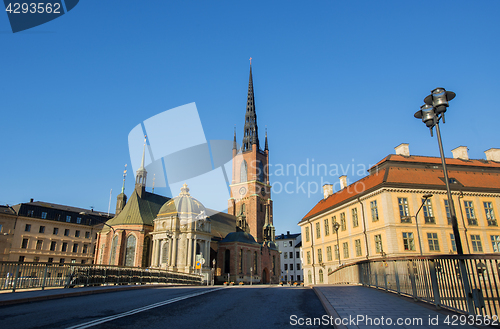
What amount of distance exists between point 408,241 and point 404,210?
2.80m

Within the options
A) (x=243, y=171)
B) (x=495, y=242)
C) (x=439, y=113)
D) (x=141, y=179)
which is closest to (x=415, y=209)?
(x=495, y=242)

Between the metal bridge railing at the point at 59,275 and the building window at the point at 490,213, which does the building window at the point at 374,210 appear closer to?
the building window at the point at 490,213

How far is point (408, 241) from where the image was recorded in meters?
29.5

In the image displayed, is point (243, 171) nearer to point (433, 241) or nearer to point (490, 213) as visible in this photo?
point (433, 241)

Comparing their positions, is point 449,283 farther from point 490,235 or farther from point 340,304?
point 490,235

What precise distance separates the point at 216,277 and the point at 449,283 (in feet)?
192

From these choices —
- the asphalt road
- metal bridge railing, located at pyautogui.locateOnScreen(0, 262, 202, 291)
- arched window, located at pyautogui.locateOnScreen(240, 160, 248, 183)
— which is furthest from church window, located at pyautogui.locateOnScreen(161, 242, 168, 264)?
the asphalt road

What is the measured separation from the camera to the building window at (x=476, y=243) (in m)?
30.6

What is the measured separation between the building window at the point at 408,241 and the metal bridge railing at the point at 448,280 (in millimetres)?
16757

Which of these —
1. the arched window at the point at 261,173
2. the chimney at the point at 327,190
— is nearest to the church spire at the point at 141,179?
the arched window at the point at 261,173

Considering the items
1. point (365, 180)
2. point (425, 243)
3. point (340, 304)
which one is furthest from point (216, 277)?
point (340, 304)

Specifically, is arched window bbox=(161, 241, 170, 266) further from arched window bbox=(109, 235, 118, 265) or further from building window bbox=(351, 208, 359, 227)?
building window bbox=(351, 208, 359, 227)

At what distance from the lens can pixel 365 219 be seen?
3297cm

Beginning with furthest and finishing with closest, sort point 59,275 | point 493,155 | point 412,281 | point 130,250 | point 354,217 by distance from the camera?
point 130,250 → point 493,155 → point 354,217 → point 59,275 → point 412,281
